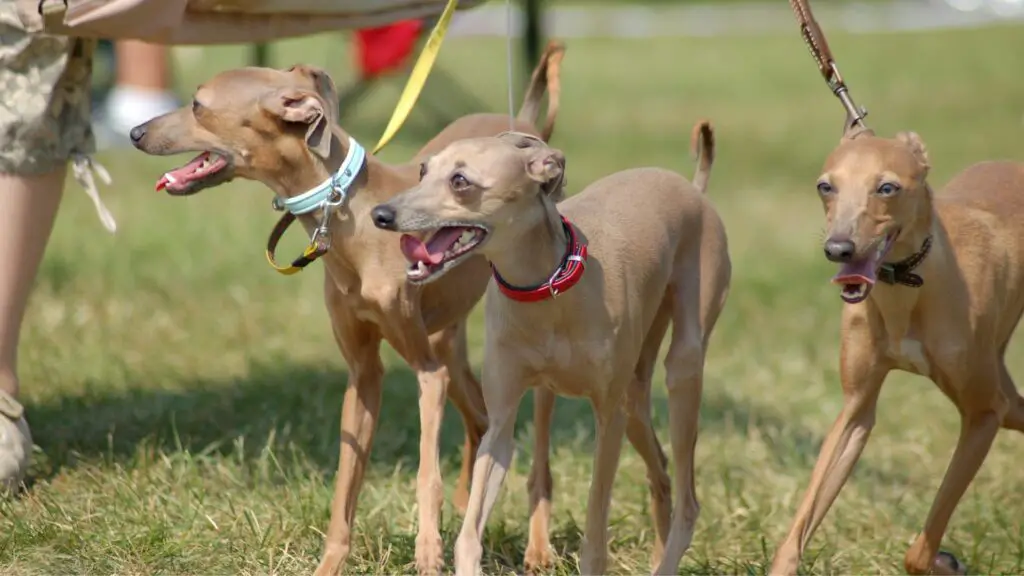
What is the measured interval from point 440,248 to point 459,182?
19 centimetres

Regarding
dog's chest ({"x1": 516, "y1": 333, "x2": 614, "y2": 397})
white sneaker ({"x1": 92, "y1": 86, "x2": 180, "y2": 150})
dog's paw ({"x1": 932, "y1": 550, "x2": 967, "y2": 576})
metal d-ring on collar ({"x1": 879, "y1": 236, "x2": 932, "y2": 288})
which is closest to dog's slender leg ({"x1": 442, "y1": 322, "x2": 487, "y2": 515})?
dog's chest ({"x1": 516, "y1": 333, "x2": 614, "y2": 397})

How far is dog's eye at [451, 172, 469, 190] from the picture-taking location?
13.6 ft

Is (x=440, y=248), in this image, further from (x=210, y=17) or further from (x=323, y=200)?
(x=210, y=17)

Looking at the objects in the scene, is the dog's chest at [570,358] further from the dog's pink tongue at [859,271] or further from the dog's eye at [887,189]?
the dog's eye at [887,189]

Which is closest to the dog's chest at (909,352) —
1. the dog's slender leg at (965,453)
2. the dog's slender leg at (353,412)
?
the dog's slender leg at (965,453)

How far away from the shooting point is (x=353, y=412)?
196 inches

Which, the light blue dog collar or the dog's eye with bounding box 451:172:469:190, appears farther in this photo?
the light blue dog collar

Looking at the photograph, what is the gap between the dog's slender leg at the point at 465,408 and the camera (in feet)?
19.2

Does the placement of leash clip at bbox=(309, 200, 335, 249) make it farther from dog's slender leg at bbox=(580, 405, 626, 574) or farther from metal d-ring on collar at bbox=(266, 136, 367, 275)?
dog's slender leg at bbox=(580, 405, 626, 574)

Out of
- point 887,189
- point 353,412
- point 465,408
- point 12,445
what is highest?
point 887,189

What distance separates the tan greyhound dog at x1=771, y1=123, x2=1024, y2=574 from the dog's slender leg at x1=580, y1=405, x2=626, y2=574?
1.77ft

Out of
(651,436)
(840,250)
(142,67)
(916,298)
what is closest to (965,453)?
(916,298)

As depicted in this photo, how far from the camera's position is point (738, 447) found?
677 centimetres

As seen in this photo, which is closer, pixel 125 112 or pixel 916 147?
pixel 916 147
